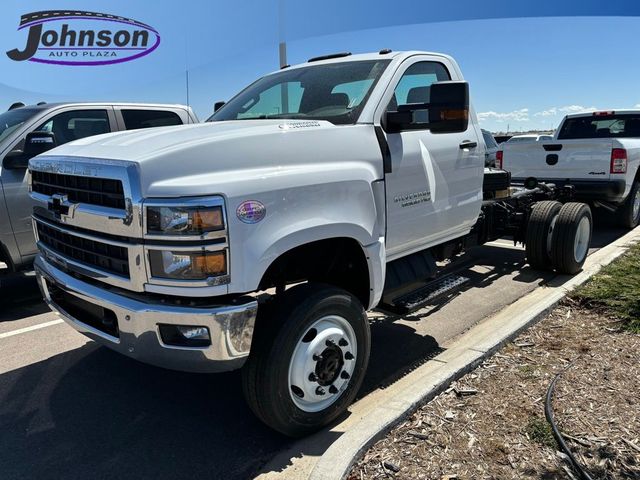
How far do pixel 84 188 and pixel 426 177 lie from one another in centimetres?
235

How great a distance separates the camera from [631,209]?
926cm

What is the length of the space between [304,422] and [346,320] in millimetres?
624

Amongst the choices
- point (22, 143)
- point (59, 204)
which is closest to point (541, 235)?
point (59, 204)

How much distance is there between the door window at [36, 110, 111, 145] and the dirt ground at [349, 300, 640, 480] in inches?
203

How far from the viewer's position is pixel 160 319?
255 centimetres

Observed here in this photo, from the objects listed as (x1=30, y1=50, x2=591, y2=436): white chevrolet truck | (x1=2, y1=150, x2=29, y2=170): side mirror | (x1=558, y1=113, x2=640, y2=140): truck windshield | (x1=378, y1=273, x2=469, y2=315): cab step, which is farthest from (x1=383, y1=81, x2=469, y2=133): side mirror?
(x1=558, y1=113, x2=640, y2=140): truck windshield

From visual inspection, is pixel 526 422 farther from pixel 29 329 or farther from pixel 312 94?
pixel 29 329

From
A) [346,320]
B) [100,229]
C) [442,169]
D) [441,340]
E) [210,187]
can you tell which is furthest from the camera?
[441,340]

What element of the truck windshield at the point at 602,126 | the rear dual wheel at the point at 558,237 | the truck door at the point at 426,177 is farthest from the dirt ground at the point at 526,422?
the truck windshield at the point at 602,126

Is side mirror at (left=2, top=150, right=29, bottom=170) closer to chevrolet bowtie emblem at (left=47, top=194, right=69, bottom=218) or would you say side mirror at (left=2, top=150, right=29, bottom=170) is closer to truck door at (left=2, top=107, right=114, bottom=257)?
truck door at (left=2, top=107, right=114, bottom=257)

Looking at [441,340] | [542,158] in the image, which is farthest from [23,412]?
[542,158]

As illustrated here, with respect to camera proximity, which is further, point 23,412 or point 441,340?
point 441,340

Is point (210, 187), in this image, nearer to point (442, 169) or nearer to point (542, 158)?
point (442, 169)

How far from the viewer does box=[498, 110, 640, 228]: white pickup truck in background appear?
815 centimetres
